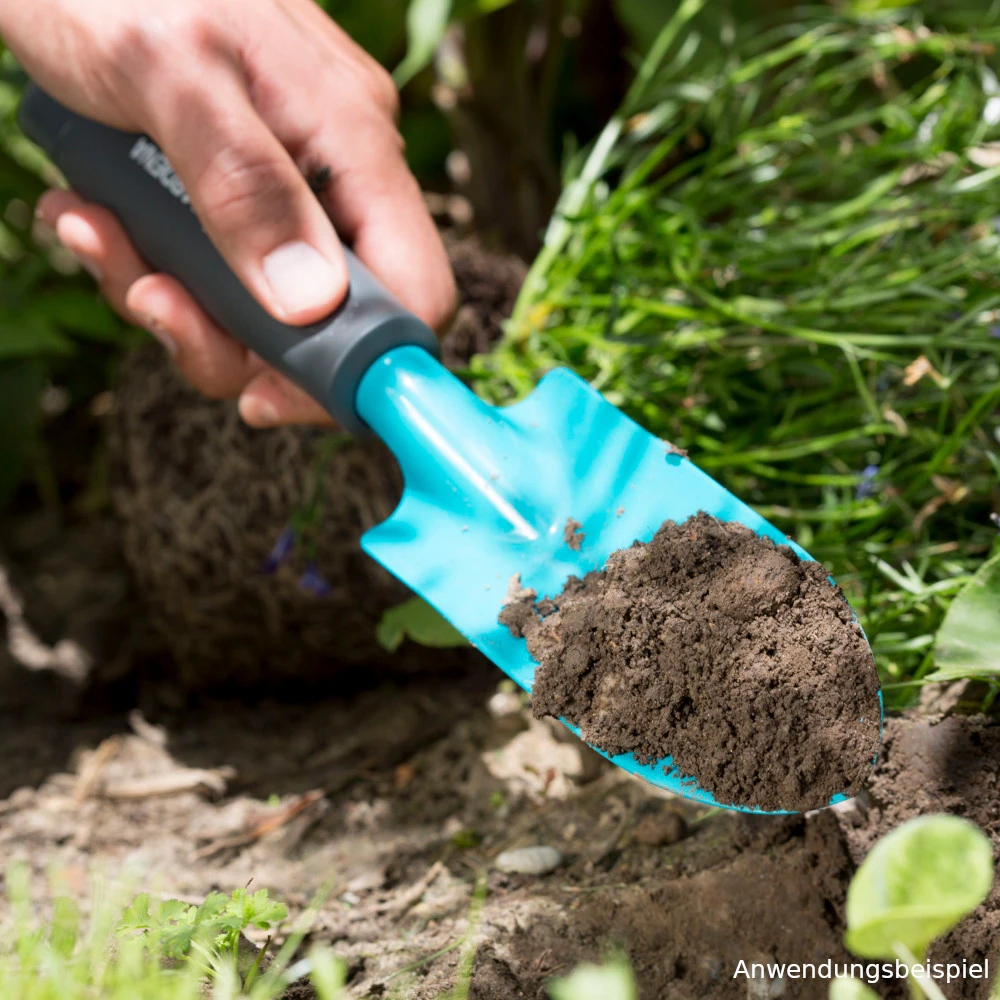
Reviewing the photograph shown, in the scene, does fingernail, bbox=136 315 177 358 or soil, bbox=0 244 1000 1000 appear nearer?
soil, bbox=0 244 1000 1000

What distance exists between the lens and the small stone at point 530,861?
3.55 feet

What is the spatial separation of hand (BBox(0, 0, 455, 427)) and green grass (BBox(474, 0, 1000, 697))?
0.91 ft

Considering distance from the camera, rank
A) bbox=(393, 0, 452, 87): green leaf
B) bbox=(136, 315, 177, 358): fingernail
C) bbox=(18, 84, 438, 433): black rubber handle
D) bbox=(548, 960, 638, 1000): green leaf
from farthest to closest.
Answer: bbox=(393, 0, 452, 87): green leaf, bbox=(136, 315, 177, 358): fingernail, bbox=(18, 84, 438, 433): black rubber handle, bbox=(548, 960, 638, 1000): green leaf

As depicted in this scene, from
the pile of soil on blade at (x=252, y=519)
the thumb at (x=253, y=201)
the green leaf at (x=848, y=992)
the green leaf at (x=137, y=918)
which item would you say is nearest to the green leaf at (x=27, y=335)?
the pile of soil on blade at (x=252, y=519)

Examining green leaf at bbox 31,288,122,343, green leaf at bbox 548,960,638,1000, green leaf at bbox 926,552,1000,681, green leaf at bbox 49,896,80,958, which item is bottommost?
green leaf at bbox 926,552,1000,681

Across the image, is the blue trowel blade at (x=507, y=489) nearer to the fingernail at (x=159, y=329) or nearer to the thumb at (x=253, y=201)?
the thumb at (x=253, y=201)

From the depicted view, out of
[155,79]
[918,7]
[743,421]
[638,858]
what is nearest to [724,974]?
[638,858]

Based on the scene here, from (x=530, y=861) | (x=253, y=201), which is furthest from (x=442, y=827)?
(x=253, y=201)

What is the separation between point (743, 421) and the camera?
146cm

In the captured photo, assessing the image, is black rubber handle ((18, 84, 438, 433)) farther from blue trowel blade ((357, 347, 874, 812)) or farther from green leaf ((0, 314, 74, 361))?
green leaf ((0, 314, 74, 361))

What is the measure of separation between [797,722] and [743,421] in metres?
0.68

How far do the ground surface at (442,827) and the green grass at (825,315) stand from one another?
0.26m

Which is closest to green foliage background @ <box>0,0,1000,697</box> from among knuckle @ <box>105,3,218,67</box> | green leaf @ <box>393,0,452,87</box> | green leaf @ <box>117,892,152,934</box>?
green leaf @ <box>393,0,452,87</box>

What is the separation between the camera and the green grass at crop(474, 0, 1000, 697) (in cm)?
121
